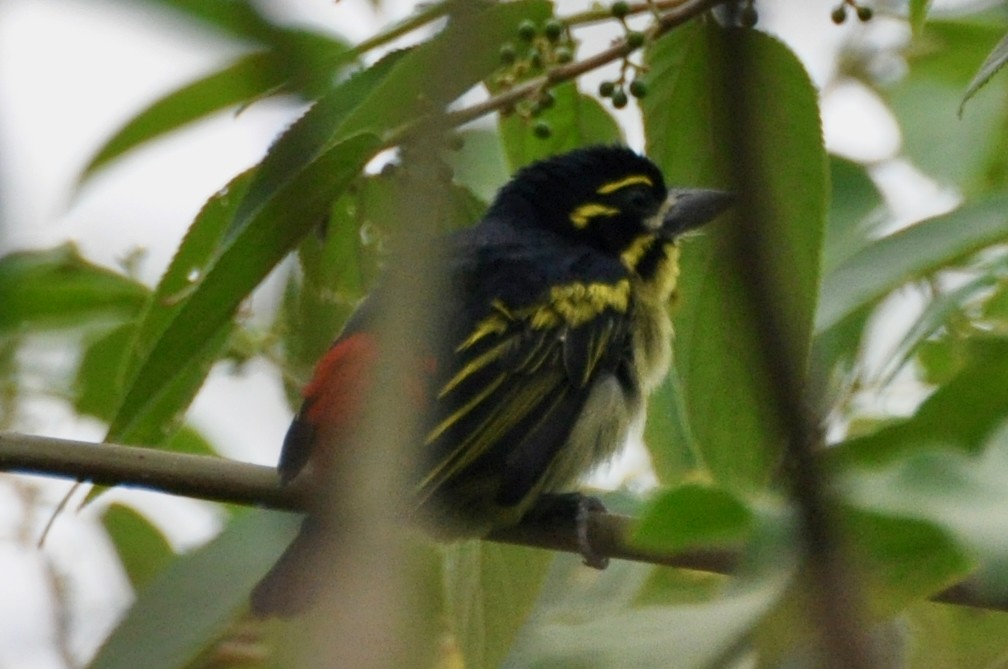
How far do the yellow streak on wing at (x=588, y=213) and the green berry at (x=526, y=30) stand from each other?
118 cm

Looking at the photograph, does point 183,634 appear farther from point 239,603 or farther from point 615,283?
point 615,283

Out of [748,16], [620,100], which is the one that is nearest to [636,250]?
[620,100]

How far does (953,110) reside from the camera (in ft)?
10.8

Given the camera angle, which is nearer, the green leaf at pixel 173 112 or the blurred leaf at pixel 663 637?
the blurred leaf at pixel 663 637

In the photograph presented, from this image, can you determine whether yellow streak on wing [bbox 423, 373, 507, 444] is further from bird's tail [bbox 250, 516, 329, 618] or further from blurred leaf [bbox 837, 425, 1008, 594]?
blurred leaf [bbox 837, 425, 1008, 594]

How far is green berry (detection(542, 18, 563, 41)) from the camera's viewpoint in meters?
2.40

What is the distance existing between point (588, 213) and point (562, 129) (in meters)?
0.77

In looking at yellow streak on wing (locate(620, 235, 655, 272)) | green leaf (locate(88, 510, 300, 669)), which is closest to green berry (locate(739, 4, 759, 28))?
green leaf (locate(88, 510, 300, 669))

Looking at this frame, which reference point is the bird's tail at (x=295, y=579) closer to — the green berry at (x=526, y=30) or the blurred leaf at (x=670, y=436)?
the blurred leaf at (x=670, y=436)

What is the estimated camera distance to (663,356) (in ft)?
10.7

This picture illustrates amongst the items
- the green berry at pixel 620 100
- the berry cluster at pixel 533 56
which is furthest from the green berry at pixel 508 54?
the green berry at pixel 620 100

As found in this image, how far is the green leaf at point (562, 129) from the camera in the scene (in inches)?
111

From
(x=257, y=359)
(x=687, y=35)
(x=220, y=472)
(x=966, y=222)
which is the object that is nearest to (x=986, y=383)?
(x=966, y=222)

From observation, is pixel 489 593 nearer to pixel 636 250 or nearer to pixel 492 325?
pixel 492 325
